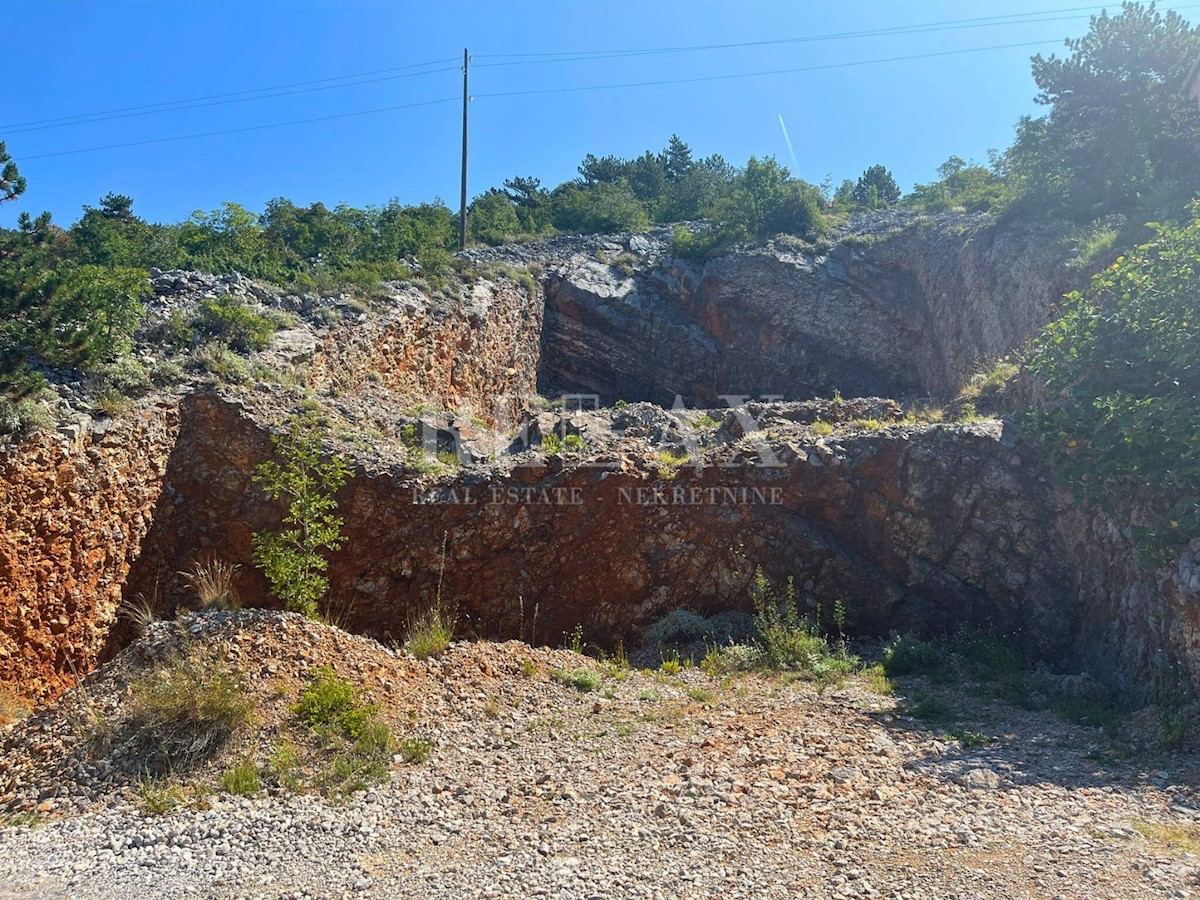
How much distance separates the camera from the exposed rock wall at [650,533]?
8.91m

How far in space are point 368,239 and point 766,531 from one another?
13721mm

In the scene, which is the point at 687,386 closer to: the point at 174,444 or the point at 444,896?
the point at 174,444

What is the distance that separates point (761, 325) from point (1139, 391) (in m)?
13.3

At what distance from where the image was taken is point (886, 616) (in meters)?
9.03

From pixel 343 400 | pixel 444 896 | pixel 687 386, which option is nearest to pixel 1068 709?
pixel 444 896

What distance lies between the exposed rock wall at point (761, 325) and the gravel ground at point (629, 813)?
13.8 meters

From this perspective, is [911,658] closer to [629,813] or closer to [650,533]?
[650,533]

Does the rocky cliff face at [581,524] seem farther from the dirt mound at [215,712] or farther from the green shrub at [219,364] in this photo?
the dirt mound at [215,712]

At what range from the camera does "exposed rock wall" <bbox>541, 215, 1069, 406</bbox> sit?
19547mm

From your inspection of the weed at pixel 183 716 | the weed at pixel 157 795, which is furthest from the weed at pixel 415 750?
the weed at pixel 157 795

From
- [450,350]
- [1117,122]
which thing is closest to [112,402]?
[450,350]

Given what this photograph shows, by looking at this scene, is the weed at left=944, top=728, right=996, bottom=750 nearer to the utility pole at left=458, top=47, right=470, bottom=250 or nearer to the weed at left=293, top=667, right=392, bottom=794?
the weed at left=293, top=667, right=392, bottom=794

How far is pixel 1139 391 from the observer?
7.02 metres

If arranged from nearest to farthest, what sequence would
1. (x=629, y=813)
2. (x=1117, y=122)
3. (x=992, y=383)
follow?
(x=629, y=813) < (x=992, y=383) < (x=1117, y=122)
